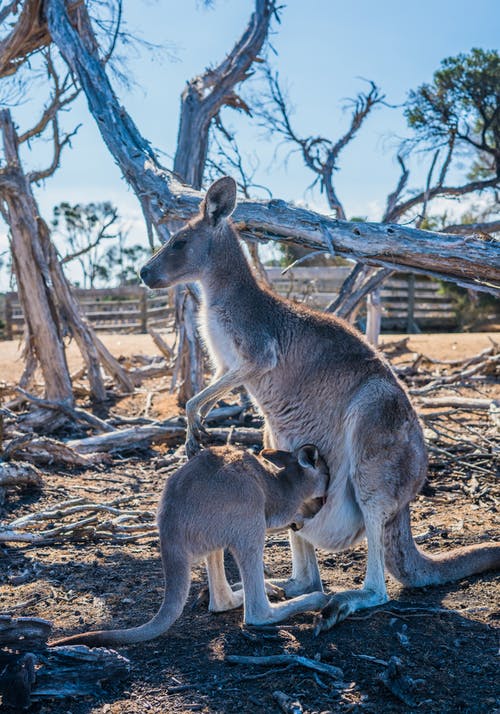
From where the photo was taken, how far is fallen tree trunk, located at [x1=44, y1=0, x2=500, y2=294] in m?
4.77

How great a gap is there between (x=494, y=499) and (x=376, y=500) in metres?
2.43

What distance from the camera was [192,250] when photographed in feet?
16.5

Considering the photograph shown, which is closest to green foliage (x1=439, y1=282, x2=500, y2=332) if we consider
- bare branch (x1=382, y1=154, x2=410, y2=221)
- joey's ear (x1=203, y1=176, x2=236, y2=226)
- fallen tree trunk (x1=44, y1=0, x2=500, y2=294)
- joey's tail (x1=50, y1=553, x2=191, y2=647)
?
bare branch (x1=382, y1=154, x2=410, y2=221)

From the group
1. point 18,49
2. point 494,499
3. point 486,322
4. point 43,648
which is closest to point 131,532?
point 43,648

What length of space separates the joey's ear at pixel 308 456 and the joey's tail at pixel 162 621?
98 cm

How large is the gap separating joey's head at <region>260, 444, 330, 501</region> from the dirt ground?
0.68 m

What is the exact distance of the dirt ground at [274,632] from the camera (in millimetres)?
3121

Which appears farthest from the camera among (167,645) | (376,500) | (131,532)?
(131,532)

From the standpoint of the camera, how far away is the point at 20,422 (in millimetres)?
8383

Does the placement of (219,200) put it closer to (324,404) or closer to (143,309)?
(324,404)

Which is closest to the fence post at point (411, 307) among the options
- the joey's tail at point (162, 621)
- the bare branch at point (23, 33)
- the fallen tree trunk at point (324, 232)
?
the bare branch at point (23, 33)

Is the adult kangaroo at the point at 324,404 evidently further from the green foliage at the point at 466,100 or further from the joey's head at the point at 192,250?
the green foliage at the point at 466,100

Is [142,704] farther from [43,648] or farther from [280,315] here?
[280,315]

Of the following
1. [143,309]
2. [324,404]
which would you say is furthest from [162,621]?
[143,309]
